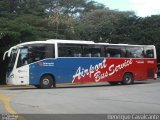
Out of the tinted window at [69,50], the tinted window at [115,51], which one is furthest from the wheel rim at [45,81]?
the tinted window at [115,51]

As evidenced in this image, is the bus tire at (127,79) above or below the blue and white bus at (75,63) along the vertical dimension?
below

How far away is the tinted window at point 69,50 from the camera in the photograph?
28.6 m

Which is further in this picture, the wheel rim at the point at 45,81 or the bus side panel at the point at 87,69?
the wheel rim at the point at 45,81

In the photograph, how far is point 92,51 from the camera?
99.9 feet

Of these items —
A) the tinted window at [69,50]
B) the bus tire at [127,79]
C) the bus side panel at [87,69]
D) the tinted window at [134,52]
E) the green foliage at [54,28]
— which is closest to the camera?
the bus side panel at [87,69]

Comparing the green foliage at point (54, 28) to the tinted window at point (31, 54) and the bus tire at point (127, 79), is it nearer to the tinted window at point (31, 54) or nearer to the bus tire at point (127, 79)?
the tinted window at point (31, 54)

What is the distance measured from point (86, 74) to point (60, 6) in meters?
49.0

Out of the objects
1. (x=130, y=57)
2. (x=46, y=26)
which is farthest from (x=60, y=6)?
(x=130, y=57)

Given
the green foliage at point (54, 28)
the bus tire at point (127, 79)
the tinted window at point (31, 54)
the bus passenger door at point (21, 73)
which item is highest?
the green foliage at point (54, 28)

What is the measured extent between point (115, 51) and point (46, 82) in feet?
20.7

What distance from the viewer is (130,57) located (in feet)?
108

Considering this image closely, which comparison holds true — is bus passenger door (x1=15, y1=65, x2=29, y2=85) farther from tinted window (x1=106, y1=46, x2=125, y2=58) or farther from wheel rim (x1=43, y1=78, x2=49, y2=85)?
tinted window (x1=106, y1=46, x2=125, y2=58)

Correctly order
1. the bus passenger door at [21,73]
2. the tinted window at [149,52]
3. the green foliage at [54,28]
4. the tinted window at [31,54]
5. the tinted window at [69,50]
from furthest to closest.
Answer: the green foliage at [54,28] < the tinted window at [149,52] < the tinted window at [69,50] < the tinted window at [31,54] < the bus passenger door at [21,73]

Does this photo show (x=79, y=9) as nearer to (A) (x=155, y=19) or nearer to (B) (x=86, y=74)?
(A) (x=155, y=19)
